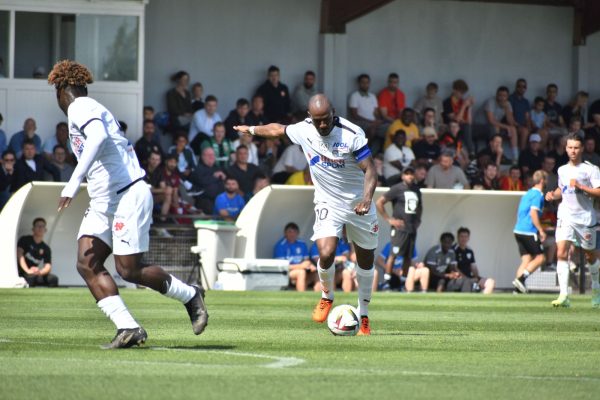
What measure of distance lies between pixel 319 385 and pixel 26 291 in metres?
13.0

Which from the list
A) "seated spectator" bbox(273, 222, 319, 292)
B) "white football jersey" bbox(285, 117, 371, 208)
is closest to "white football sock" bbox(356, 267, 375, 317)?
"white football jersey" bbox(285, 117, 371, 208)

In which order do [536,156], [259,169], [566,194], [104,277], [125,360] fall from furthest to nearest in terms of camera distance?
[536,156], [259,169], [566,194], [104,277], [125,360]

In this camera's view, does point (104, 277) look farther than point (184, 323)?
No

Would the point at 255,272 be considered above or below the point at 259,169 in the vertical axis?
below

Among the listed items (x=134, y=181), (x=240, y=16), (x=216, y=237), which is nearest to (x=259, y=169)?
(x=216, y=237)

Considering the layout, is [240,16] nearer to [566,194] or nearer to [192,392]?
[566,194]

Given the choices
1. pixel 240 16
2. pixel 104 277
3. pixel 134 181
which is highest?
pixel 240 16

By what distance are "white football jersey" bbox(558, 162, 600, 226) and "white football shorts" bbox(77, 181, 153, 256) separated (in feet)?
29.2

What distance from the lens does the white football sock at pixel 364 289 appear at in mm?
11969

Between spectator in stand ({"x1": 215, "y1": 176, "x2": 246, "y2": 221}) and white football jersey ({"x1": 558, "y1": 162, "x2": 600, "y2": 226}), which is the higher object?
white football jersey ({"x1": 558, "y1": 162, "x2": 600, "y2": 226})

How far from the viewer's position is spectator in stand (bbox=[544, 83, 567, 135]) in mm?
30330

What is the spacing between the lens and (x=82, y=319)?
44.6 ft

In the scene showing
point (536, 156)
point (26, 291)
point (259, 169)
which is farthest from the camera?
point (536, 156)

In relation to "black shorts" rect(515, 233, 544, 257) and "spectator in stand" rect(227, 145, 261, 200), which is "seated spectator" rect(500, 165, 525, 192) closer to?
"black shorts" rect(515, 233, 544, 257)
